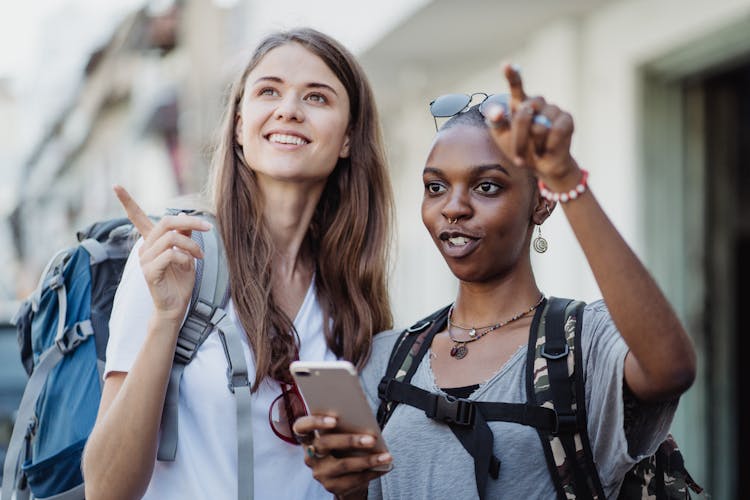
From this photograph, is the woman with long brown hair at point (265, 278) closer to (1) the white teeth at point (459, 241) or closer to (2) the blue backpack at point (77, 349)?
(2) the blue backpack at point (77, 349)

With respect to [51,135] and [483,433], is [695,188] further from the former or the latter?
[51,135]

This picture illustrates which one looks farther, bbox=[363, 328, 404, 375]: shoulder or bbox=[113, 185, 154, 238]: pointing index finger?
bbox=[363, 328, 404, 375]: shoulder

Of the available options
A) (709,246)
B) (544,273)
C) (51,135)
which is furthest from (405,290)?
(51,135)

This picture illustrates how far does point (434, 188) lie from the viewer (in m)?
2.75

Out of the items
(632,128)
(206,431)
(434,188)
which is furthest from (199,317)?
(632,128)

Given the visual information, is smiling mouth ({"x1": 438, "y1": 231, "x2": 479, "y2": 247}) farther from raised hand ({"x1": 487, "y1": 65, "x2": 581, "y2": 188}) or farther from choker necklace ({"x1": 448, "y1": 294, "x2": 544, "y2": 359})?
raised hand ({"x1": 487, "y1": 65, "x2": 581, "y2": 188})

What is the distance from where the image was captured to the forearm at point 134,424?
2.70m

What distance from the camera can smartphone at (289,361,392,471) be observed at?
223 cm

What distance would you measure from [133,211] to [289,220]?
75cm

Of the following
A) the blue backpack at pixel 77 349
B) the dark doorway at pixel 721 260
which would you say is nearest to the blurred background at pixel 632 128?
the dark doorway at pixel 721 260

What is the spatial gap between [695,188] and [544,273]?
1.51 metres

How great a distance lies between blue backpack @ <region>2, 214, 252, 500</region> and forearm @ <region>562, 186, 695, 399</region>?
44.6 inches

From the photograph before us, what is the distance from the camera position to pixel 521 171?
105 inches

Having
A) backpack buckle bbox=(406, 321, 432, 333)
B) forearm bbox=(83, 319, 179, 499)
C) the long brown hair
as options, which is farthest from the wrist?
backpack buckle bbox=(406, 321, 432, 333)
